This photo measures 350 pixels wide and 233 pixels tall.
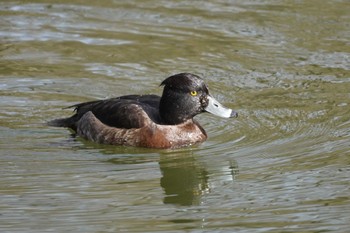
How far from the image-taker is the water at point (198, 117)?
7984 millimetres

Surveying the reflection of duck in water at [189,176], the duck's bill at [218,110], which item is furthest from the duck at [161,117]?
the reflection of duck in water at [189,176]

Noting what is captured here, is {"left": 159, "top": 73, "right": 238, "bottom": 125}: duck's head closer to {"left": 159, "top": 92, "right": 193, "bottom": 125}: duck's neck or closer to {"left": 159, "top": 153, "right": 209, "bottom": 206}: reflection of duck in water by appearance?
{"left": 159, "top": 92, "right": 193, "bottom": 125}: duck's neck

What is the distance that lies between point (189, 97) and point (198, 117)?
130 centimetres

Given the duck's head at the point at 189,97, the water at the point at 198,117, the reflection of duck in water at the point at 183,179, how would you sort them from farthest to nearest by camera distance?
the duck's head at the point at 189,97
the reflection of duck in water at the point at 183,179
the water at the point at 198,117

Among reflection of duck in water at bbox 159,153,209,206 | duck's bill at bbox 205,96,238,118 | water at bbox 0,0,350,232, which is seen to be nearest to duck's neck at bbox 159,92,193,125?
duck's bill at bbox 205,96,238,118

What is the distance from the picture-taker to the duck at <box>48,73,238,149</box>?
10.3m

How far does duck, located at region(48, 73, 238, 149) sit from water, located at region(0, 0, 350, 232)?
0.17m

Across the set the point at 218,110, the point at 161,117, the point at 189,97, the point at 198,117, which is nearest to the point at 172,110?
the point at 161,117

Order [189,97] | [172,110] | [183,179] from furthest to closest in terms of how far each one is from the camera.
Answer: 1. [172,110]
2. [189,97]
3. [183,179]

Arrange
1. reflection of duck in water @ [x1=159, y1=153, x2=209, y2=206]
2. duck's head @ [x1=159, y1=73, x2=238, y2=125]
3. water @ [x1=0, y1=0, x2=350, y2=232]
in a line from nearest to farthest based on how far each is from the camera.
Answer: water @ [x1=0, y1=0, x2=350, y2=232] → reflection of duck in water @ [x1=159, y1=153, x2=209, y2=206] → duck's head @ [x1=159, y1=73, x2=238, y2=125]

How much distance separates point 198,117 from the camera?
11.5 meters

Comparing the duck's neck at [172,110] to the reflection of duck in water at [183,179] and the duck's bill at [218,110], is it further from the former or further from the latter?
the reflection of duck in water at [183,179]

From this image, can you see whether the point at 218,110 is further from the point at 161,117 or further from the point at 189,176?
the point at 189,176

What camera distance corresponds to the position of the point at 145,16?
15.3 m
